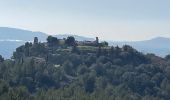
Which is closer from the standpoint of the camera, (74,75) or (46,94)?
(46,94)

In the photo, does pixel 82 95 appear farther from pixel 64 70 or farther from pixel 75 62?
pixel 75 62

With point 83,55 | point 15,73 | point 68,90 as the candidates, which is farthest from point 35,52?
point 68,90

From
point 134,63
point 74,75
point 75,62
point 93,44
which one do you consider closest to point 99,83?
point 74,75

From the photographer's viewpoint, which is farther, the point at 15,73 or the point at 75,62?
the point at 75,62

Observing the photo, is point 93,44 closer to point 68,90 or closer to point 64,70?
point 64,70

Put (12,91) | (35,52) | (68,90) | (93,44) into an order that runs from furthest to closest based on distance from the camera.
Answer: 1. (93,44)
2. (35,52)
3. (68,90)
4. (12,91)

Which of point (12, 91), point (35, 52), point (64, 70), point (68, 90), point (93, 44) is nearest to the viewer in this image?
point (12, 91)
